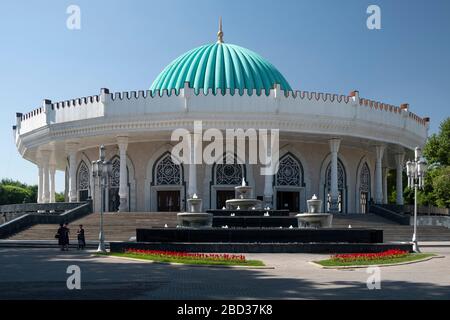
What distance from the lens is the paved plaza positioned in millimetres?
9242

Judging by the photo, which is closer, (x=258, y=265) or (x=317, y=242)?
(x=258, y=265)

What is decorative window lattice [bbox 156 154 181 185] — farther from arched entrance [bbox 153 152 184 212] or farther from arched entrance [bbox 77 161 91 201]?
arched entrance [bbox 77 161 91 201]

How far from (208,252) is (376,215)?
18473 millimetres

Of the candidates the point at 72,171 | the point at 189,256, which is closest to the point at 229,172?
the point at 72,171

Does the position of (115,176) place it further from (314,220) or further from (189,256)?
(189,256)

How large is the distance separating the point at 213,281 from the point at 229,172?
24.4 metres

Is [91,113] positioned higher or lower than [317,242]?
higher

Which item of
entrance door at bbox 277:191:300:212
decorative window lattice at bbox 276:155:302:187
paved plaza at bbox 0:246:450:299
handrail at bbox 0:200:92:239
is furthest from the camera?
entrance door at bbox 277:191:300:212

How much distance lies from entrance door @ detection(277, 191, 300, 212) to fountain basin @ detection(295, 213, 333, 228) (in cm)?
1552

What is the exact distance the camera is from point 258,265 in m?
13.9

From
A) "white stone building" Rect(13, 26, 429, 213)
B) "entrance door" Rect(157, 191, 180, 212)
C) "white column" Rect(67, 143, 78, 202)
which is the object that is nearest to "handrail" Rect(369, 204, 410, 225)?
"white stone building" Rect(13, 26, 429, 213)
